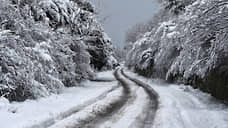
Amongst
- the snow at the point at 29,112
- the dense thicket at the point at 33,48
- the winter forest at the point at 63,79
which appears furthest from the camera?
the dense thicket at the point at 33,48

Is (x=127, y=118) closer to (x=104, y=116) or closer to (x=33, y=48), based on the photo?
(x=104, y=116)

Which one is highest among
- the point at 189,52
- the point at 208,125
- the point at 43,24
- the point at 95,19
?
the point at 95,19

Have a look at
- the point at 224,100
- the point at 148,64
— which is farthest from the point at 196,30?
the point at 148,64

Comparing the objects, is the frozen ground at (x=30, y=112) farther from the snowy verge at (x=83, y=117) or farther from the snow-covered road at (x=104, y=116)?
the snowy verge at (x=83, y=117)

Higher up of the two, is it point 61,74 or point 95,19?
point 95,19

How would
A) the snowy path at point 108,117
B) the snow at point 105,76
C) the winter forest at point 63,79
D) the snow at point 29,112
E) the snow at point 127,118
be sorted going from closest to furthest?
the snow at point 29,112
the snowy path at point 108,117
the snow at point 127,118
the winter forest at point 63,79
the snow at point 105,76

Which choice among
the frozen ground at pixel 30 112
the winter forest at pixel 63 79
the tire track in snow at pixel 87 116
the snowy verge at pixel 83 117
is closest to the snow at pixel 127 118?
the winter forest at pixel 63 79

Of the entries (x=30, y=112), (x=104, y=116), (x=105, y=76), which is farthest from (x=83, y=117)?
(x=105, y=76)

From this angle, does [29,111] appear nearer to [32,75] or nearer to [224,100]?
[32,75]

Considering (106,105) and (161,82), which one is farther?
(161,82)

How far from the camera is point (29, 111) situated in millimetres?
8875

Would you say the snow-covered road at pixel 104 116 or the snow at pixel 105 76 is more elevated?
the snow at pixel 105 76

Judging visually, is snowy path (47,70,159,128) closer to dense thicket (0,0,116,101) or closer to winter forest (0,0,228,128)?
winter forest (0,0,228,128)

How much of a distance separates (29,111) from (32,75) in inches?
89.8
